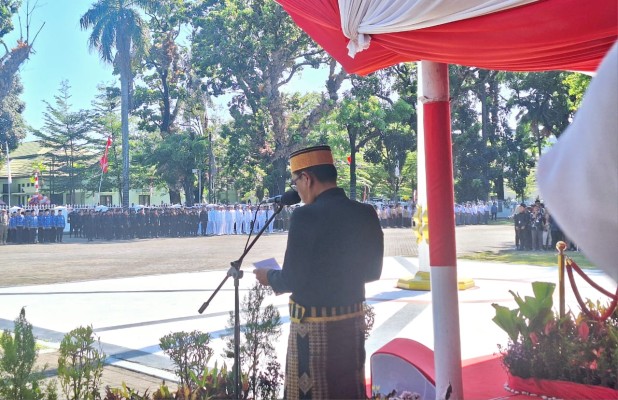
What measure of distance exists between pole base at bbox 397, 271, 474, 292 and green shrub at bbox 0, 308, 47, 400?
7622 millimetres

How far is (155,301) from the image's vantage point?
31.8ft

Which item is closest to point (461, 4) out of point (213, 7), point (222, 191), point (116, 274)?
point (116, 274)

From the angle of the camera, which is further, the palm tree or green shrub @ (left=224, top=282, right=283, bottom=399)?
the palm tree

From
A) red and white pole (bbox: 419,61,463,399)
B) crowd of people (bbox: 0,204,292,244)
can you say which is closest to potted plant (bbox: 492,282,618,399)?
red and white pole (bbox: 419,61,463,399)

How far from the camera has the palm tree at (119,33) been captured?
3484cm

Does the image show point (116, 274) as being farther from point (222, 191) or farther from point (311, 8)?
point (222, 191)

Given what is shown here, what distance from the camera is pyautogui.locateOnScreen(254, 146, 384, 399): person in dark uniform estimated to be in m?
2.73

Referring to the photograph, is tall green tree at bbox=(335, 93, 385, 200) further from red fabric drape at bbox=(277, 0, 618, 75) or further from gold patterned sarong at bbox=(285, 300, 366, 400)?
gold patterned sarong at bbox=(285, 300, 366, 400)

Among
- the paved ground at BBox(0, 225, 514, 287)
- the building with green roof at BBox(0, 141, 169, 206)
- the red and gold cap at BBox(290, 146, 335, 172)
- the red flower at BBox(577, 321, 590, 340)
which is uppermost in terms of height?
the building with green roof at BBox(0, 141, 169, 206)

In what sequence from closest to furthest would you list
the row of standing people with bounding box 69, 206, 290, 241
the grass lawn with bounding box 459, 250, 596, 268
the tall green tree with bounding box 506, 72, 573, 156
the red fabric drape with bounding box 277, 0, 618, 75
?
the red fabric drape with bounding box 277, 0, 618, 75, the grass lawn with bounding box 459, 250, 596, 268, the row of standing people with bounding box 69, 206, 290, 241, the tall green tree with bounding box 506, 72, 573, 156

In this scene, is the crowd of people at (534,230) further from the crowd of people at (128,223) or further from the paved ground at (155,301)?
the crowd of people at (128,223)

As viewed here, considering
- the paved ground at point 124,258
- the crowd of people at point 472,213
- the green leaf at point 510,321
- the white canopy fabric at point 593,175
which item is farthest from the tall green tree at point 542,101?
the white canopy fabric at point 593,175

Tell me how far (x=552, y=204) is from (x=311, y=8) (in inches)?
128

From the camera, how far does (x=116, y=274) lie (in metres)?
13.3
